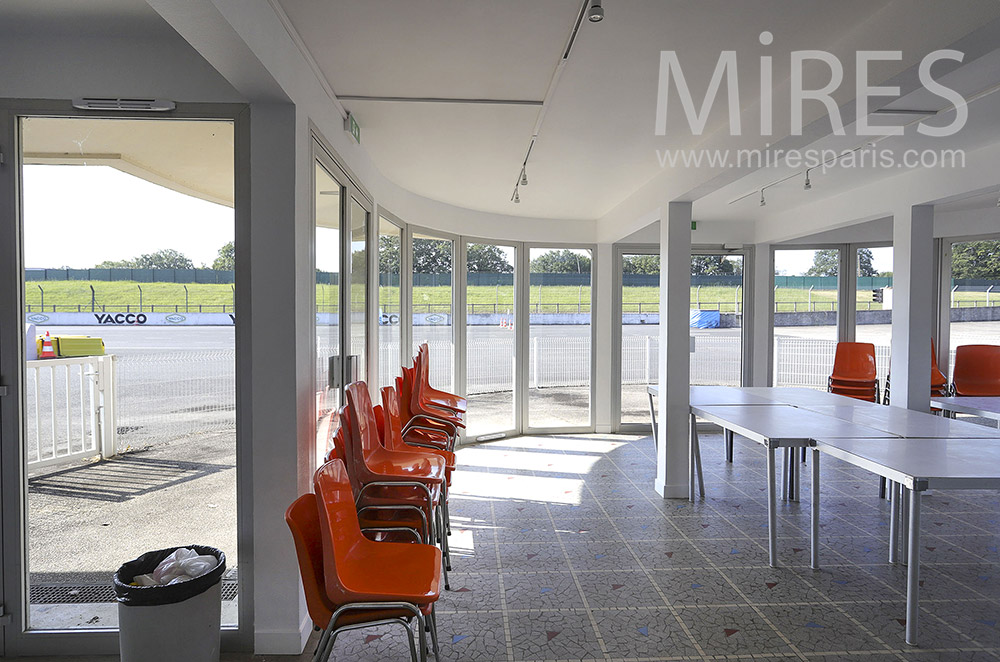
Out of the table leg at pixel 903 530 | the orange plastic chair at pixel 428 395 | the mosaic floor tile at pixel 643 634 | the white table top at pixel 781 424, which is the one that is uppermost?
the orange plastic chair at pixel 428 395

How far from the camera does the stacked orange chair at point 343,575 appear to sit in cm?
198

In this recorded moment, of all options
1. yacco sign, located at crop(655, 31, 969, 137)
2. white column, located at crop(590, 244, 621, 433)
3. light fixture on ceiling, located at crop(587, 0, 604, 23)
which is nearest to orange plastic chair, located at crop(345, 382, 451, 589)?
light fixture on ceiling, located at crop(587, 0, 604, 23)

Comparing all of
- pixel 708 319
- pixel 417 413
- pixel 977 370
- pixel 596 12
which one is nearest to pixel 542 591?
pixel 417 413

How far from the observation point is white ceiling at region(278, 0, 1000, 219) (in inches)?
97.7

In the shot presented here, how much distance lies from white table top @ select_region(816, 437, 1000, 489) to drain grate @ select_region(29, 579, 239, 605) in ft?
10.6

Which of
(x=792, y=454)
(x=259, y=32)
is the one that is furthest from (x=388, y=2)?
(x=792, y=454)

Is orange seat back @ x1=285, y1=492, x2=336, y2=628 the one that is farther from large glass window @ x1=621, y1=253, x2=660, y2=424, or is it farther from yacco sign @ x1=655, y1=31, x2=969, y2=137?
large glass window @ x1=621, y1=253, x2=660, y2=424

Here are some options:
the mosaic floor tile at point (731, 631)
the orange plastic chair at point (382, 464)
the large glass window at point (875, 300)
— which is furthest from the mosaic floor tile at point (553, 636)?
the large glass window at point (875, 300)

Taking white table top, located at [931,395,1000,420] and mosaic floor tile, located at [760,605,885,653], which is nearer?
mosaic floor tile, located at [760,605,885,653]

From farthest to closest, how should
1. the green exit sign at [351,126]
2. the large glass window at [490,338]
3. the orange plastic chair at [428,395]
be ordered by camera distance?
the large glass window at [490,338] < the orange plastic chair at [428,395] < the green exit sign at [351,126]

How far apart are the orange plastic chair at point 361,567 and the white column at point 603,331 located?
18.7 feet

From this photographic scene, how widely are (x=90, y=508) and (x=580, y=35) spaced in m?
3.14

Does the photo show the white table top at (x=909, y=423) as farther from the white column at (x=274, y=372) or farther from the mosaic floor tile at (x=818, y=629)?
the white column at (x=274, y=372)

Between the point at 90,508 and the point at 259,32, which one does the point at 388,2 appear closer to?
the point at 259,32
